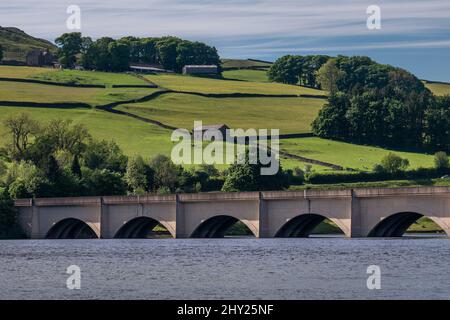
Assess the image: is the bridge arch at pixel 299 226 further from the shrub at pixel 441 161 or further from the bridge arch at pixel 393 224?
the shrub at pixel 441 161

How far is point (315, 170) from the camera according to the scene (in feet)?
606

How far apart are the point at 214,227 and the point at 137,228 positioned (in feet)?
37.8

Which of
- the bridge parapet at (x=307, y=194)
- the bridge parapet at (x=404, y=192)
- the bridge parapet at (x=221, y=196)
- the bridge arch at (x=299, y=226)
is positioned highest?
the bridge parapet at (x=404, y=192)

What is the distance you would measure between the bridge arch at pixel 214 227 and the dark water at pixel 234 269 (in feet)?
23.8

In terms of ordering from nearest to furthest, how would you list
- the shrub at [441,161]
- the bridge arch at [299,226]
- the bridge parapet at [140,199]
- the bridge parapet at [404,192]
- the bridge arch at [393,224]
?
1. the bridge parapet at [404,192]
2. the bridge arch at [393,224]
3. the bridge arch at [299,226]
4. the bridge parapet at [140,199]
5. the shrub at [441,161]

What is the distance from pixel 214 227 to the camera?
Result: 446 feet

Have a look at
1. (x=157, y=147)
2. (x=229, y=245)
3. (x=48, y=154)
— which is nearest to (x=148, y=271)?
(x=229, y=245)

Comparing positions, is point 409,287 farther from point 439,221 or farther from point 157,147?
point 157,147

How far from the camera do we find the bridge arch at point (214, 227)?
5212 inches

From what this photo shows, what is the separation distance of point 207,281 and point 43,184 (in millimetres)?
81190

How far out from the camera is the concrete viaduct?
112 m

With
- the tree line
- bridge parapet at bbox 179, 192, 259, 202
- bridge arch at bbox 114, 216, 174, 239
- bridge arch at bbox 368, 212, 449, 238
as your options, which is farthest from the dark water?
the tree line

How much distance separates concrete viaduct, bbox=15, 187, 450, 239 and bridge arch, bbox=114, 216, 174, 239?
118 millimetres

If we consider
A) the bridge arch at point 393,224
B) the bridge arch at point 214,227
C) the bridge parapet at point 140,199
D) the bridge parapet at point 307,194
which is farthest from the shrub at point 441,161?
the bridge parapet at point 307,194
